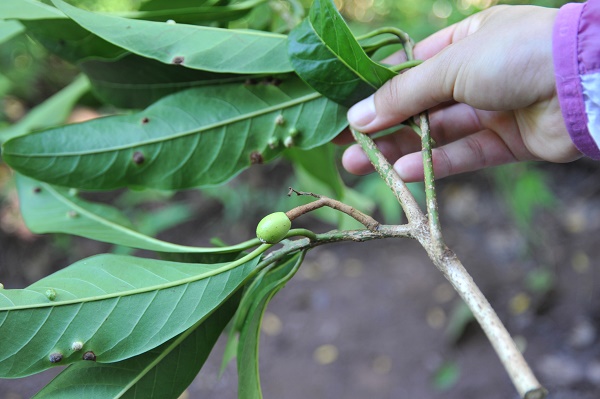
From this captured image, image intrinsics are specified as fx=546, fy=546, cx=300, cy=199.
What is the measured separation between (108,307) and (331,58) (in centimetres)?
45

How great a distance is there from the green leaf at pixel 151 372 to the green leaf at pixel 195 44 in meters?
0.36

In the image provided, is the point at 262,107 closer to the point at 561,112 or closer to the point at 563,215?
the point at 561,112

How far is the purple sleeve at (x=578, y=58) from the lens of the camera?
28.2 inches

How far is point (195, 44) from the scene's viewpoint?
86 cm

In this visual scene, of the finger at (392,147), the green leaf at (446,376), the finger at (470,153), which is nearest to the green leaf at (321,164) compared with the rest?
the finger at (392,147)

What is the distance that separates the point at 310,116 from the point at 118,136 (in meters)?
0.32

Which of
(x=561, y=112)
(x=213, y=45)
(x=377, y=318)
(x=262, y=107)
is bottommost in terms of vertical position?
(x=377, y=318)

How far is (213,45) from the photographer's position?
2.84ft

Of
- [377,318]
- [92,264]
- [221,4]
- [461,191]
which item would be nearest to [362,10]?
[461,191]

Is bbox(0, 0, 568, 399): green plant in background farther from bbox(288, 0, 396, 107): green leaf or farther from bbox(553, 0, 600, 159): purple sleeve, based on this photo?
bbox(553, 0, 600, 159): purple sleeve

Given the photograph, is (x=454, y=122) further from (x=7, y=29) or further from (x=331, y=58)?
(x=7, y=29)

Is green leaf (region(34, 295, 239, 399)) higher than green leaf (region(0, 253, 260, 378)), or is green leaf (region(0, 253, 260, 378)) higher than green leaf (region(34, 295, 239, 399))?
green leaf (region(0, 253, 260, 378))

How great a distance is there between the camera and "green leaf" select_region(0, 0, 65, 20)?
0.83m

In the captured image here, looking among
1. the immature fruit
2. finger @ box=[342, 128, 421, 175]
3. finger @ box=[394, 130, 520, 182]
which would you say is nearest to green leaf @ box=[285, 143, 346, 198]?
finger @ box=[342, 128, 421, 175]
